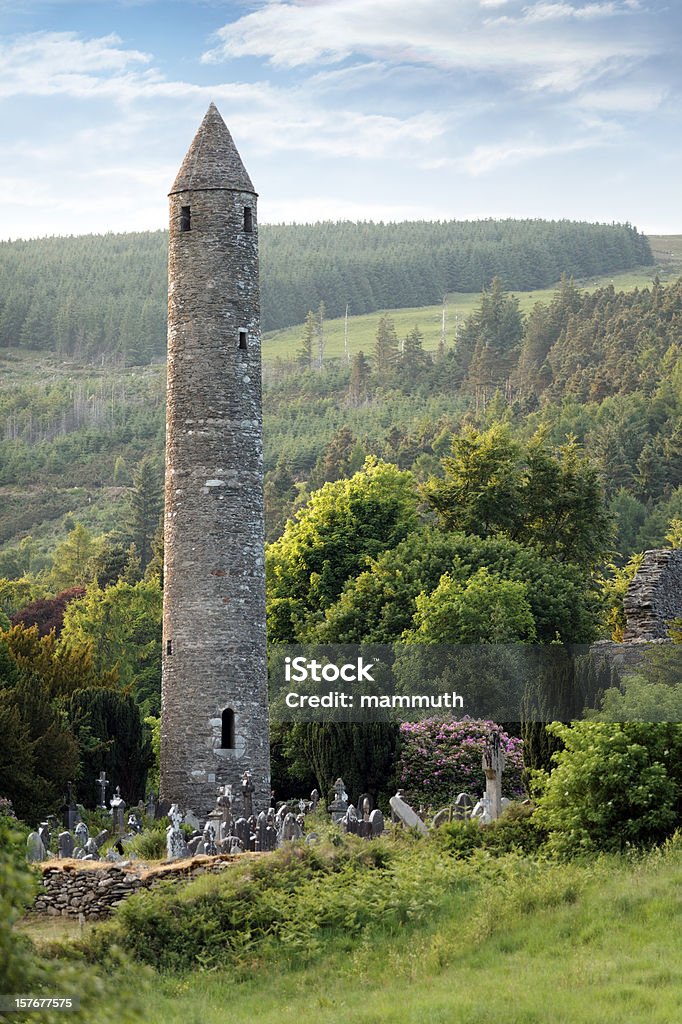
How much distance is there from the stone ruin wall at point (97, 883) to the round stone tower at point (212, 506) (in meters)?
8.72

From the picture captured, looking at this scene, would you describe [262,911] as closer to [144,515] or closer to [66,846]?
[66,846]

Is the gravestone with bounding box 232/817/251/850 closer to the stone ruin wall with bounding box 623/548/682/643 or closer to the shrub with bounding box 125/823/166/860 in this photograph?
the shrub with bounding box 125/823/166/860

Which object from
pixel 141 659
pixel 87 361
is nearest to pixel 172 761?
pixel 141 659

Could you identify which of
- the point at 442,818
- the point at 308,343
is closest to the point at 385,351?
the point at 308,343

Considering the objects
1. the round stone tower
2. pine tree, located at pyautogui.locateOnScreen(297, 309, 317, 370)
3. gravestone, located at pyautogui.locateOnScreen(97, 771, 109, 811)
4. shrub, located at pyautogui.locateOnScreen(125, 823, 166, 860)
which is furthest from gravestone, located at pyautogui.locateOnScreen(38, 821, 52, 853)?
pine tree, located at pyautogui.locateOnScreen(297, 309, 317, 370)

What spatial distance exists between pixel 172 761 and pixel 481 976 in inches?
602

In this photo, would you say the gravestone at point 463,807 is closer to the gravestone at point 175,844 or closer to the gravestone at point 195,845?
the gravestone at point 195,845

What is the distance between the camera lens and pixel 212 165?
3403cm

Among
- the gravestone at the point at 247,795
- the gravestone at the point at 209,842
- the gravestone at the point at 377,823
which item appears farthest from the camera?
the gravestone at the point at 247,795

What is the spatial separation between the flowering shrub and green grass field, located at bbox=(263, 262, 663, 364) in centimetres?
13589

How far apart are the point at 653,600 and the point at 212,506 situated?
11.2 meters

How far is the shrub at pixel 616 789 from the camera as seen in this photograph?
23.0m

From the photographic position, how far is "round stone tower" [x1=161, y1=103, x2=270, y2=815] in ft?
107

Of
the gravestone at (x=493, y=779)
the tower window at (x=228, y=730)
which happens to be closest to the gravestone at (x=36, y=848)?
the tower window at (x=228, y=730)
